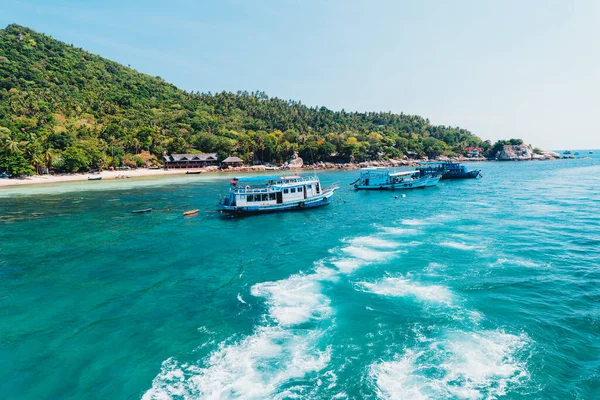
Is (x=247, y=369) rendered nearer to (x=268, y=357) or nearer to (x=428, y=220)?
(x=268, y=357)

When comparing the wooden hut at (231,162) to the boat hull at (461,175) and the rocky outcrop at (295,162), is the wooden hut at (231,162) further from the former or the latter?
the boat hull at (461,175)

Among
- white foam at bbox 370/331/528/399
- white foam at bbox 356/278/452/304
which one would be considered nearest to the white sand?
white foam at bbox 356/278/452/304

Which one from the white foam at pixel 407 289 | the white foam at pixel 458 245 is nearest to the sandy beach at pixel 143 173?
the white foam at pixel 458 245

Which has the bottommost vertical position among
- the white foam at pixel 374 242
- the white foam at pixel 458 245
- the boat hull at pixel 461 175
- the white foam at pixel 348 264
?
the white foam at pixel 348 264

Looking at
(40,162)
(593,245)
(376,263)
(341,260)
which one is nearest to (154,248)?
(341,260)

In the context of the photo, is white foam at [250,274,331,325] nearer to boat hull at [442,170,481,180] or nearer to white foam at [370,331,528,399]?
white foam at [370,331,528,399]

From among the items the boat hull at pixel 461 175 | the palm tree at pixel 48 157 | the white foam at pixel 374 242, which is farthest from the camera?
the boat hull at pixel 461 175

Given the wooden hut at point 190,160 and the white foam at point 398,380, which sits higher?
the wooden hut at point 190,160
